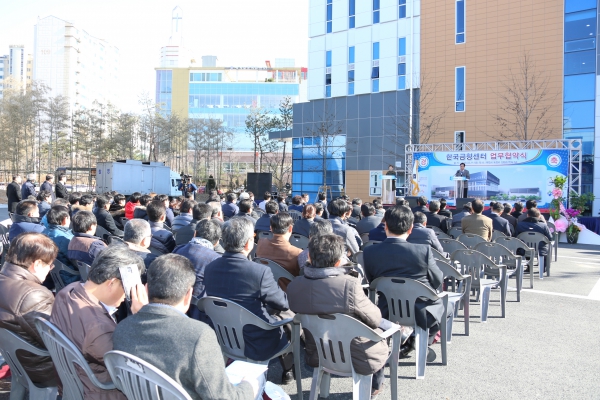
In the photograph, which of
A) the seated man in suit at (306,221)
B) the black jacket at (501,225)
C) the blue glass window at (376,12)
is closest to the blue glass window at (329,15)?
the blue glass window at (376,12)

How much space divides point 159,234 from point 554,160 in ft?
46.0

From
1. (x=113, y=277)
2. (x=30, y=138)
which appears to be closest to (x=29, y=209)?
(x=113, y=277)

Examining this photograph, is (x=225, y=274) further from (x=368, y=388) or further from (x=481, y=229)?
(x=481, y=229)

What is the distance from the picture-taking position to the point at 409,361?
4.50 meters

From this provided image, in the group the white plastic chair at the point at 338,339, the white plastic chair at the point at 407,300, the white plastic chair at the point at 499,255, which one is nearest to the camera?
the white plastic chair at the point at 338,339

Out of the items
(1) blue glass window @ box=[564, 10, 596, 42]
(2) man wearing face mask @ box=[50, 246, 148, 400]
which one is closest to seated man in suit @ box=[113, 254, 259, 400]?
(2) man wearing face mask @ box=[50, 246, 148, 400]

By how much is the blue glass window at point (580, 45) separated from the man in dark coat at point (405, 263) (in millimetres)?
23383

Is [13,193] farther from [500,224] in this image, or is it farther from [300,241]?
[500,224]

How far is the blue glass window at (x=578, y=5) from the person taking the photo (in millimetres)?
22403

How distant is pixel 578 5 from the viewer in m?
22.8

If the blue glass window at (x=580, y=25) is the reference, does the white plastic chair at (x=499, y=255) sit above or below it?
below

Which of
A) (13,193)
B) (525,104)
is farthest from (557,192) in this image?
(13,193)

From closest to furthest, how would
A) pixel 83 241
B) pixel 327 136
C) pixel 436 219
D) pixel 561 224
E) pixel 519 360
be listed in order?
1. pixel 519 360
2. pixel 83 241
3. pixel 436 219
4. pixel 561 224
5. pixel 327 136

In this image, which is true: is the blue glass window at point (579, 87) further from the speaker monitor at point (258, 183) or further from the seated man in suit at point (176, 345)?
the seated man in suit at point (176, 345)
